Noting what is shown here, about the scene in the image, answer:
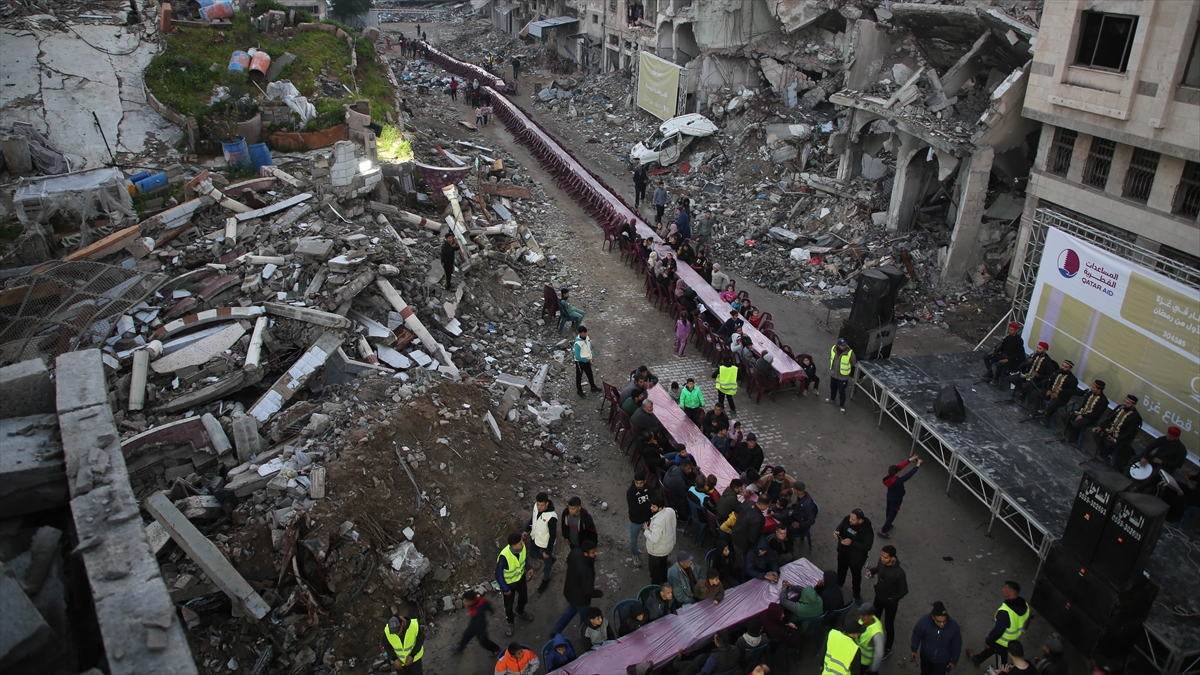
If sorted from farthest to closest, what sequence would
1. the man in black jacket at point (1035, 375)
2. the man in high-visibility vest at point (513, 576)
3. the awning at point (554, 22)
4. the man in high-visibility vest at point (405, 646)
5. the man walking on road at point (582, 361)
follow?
the awning at point (554, 22)
the man walking on road at point (582, 361)
the man in black jacket at point (1035, 375)
the man in high-visibility vest at point (513, 576)
the man in high-visibility vest at point (405, 646)

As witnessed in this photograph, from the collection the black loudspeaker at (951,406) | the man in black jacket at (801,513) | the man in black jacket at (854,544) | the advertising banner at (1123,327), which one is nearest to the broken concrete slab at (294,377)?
the man in black jacket at (801,513)

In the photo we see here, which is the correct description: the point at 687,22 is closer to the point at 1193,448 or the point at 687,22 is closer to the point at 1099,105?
the point at 1099,105

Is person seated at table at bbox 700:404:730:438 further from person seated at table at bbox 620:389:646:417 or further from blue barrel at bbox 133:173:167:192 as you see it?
blue barrel at bbox 133:173:167:192

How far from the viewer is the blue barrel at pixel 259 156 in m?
17.0

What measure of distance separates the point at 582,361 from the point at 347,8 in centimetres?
3788

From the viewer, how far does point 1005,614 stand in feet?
23.1

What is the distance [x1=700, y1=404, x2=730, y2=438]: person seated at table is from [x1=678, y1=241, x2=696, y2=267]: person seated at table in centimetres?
653

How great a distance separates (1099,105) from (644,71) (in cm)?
1932

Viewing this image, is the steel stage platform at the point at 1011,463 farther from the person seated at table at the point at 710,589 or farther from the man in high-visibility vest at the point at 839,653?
the person seated at table at the point at 710,589

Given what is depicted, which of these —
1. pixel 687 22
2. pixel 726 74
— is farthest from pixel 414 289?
pixel 687 22

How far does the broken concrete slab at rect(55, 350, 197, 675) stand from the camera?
383cm

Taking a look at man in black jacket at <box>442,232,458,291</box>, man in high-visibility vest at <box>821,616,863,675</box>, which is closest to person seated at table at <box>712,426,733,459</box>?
man in high-visibility vest at <box>821,616,863,675</box>

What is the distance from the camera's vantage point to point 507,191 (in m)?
21.6

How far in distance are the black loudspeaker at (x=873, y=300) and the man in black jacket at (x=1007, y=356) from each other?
1.75 meters
